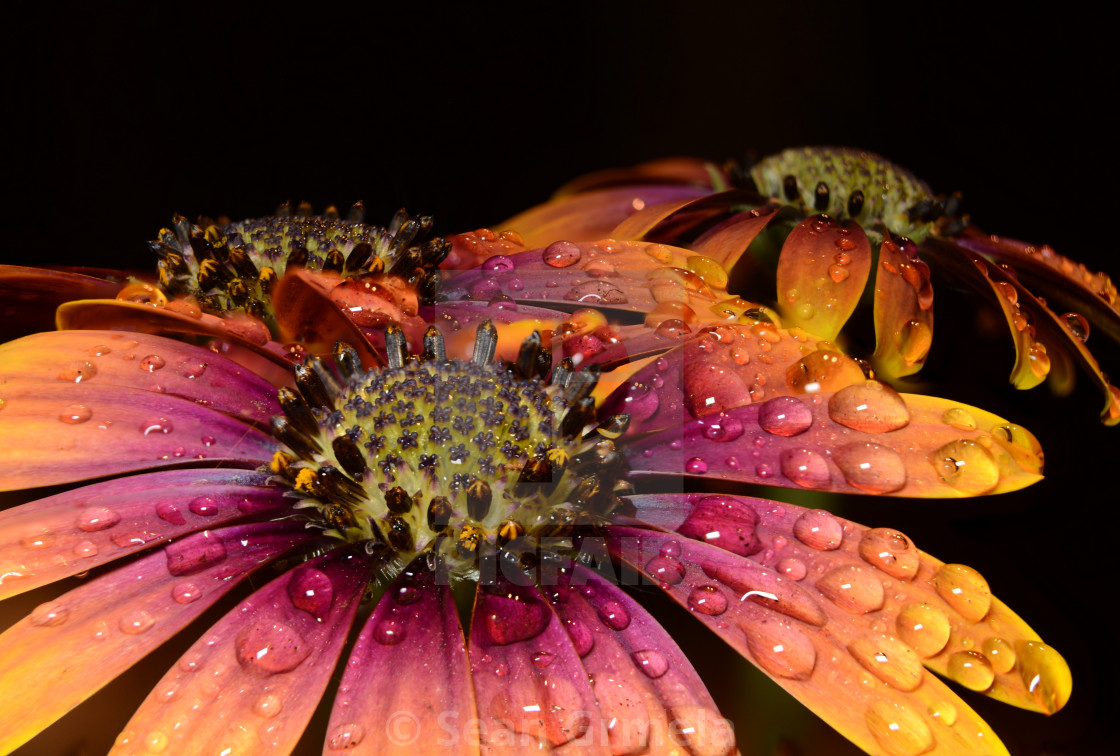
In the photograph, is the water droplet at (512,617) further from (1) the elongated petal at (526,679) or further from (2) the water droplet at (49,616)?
(2) the water droplet at (49,616)

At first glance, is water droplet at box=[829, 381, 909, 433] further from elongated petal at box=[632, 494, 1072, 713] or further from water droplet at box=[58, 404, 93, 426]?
water droplet at box=[58, 404, 93, 426]

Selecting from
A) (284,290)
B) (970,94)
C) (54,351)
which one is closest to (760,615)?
(284,290)

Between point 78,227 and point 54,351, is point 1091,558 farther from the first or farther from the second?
point 78,227

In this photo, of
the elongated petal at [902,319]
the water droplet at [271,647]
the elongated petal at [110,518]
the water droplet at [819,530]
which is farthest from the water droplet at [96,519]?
the elongated petal at [902,319]

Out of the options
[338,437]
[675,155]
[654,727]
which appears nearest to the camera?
[654,727]

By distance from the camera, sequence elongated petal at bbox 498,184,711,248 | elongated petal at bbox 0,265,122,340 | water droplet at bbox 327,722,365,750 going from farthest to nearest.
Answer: elongated petal at bbox 498,184,711,248, elongated petal at bbox 0,265,122,340, water droplet at bbox 327,722,365,750

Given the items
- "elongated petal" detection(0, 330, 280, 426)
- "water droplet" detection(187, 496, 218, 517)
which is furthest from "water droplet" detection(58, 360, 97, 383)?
"water droplet" detection(187, 496, 218, 517)
